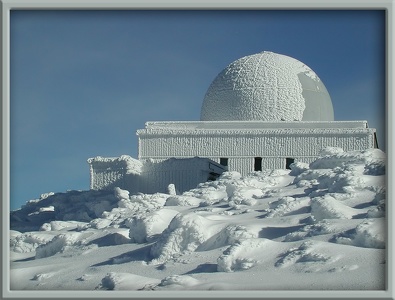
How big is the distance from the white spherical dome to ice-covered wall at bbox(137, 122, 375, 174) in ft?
3.28

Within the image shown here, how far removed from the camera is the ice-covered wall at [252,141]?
26.0 metres

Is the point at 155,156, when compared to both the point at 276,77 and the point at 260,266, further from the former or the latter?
the point at 260,266

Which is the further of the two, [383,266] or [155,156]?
[155,156]

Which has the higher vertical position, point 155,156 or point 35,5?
point 35,5

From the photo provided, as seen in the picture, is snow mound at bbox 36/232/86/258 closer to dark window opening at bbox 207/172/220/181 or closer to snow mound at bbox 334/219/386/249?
snow mound at bbox 334/219/386/249

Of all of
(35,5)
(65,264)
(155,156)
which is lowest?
(65,264)

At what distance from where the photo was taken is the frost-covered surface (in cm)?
1090

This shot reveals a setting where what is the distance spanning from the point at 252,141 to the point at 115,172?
16.8ft

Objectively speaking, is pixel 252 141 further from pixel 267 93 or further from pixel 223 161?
pixel 267 93

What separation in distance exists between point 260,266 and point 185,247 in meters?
1.94

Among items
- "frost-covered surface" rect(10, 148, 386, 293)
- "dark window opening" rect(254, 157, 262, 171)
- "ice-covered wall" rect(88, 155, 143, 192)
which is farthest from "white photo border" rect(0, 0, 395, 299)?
"dark window opening" rect(254, 157, 262, 171)

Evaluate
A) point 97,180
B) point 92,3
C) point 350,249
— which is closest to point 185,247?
point 350,249

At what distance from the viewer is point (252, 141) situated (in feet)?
86.5

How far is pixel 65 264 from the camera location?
44.0 ft
